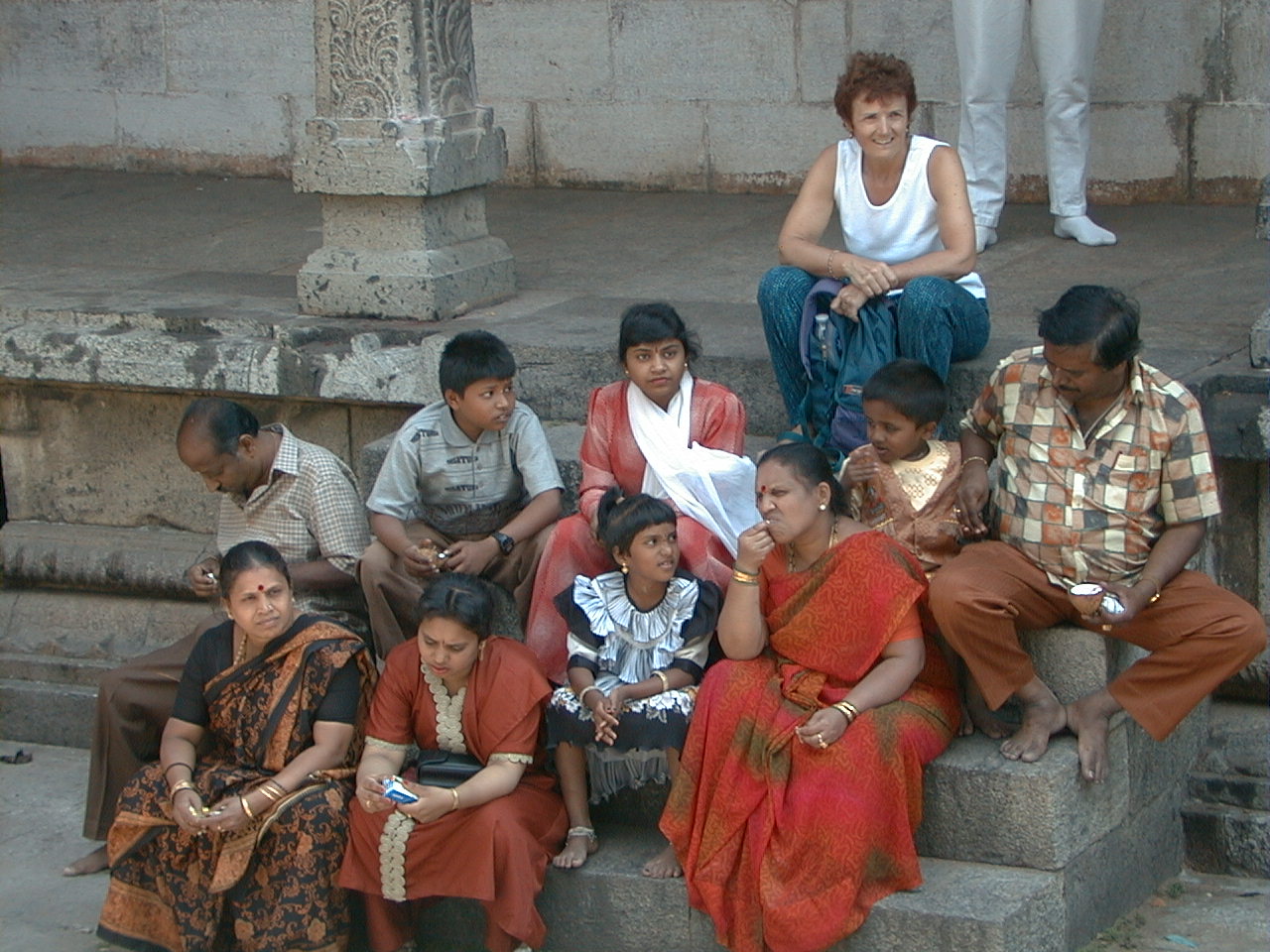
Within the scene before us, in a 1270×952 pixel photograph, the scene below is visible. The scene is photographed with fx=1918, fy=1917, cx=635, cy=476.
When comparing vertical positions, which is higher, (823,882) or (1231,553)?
(1231,553)

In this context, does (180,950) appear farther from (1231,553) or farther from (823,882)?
(1231,553)

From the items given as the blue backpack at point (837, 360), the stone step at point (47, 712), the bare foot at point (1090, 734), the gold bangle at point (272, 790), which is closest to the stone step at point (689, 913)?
the bare foot at point (1090, 734)

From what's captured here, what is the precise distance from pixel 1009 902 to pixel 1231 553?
141 cm

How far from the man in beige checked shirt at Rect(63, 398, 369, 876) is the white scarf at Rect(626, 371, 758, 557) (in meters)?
0.91

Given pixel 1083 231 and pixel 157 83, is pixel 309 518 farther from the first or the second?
pixel 157 83

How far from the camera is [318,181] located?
20.4 feet

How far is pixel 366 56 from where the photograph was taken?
610cm

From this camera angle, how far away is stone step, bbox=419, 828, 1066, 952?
160 inches

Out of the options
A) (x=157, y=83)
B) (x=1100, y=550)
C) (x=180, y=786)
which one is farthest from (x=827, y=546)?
(x=157, y=83)

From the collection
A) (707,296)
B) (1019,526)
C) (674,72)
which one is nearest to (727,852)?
(1019,526)

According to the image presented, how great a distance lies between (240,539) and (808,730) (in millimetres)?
1895

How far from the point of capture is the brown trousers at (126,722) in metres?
5.08

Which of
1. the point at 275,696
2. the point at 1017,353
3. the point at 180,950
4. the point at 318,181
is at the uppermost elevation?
the point at 318,181

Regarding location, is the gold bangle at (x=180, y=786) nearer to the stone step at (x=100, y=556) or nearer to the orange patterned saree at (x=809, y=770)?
the orange patterned saree at (x=809, y=770)
